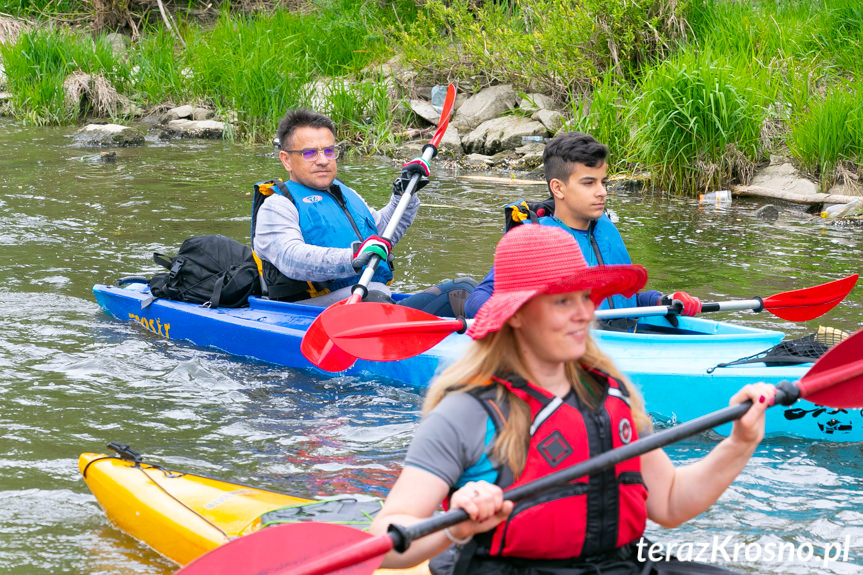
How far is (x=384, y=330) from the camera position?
3564mm

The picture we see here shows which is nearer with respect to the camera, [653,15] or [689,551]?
[689,551]

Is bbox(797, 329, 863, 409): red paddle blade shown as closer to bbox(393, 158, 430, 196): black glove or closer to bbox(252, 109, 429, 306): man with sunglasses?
bbox(252, 109, 429, 306): man with sunglasses

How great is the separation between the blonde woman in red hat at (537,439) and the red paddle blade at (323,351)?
7.44 ft

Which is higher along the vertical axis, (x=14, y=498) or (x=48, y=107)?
(x=48, y=107)

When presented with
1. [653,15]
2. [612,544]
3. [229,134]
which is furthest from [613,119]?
[612,544]

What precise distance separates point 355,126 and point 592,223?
7947 millimetres

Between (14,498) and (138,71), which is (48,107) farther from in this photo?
(14,498)

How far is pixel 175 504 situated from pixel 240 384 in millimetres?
1773

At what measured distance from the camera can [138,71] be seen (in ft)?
46.6

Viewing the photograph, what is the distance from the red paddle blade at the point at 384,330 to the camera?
3.54 metres

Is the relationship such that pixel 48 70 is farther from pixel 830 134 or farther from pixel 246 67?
pixel 830 134

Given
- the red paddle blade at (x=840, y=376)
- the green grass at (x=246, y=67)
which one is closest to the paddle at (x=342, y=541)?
the red paddle blade at (x=840, y=376)

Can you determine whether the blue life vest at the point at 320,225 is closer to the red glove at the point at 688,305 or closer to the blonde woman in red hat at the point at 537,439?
the red glove at the point at 688,305

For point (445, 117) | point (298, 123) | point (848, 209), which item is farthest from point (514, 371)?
point (848, 209)
